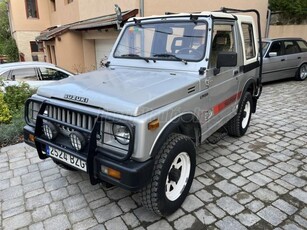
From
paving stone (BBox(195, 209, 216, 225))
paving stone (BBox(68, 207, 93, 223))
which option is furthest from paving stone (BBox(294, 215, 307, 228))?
paving stone (BBox(68, 207, 93, 223))

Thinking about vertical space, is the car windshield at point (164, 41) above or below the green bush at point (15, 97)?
above

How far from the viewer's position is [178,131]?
9.79ft

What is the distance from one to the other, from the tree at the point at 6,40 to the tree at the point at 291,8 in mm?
19801

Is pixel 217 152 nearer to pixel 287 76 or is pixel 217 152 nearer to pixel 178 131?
pixel 178 131

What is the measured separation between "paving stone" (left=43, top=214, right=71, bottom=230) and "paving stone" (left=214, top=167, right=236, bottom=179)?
2.08m

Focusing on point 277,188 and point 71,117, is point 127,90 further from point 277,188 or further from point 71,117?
point 277,188

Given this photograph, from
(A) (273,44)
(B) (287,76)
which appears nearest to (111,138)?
(A) (273,44)

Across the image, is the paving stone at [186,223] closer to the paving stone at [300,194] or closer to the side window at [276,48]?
the paving stone at [300,194]

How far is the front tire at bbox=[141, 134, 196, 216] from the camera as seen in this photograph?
8.16 ft

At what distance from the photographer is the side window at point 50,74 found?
25.8 feet

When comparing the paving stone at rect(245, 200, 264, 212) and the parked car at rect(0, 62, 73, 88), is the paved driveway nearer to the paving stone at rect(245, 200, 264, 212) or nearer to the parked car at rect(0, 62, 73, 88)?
the paving stone at rect(245, 200, 264, 212)

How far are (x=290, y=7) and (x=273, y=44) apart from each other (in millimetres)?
5680

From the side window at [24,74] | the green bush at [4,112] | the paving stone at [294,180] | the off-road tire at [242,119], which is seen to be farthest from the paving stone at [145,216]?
the side window at [24,74]

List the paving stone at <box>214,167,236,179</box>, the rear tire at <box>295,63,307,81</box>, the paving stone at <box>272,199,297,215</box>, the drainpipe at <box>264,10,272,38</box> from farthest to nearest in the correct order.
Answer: the drainpipe at <box>264,10,272,38</box> < the rear tire at <box>295,63,307,81</box> < the paving stone at <box>214,167,236,179</box> < the paving stone at <box>272,199,297,215</box>
